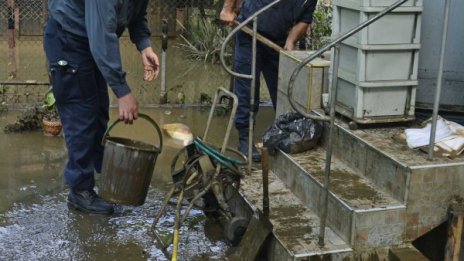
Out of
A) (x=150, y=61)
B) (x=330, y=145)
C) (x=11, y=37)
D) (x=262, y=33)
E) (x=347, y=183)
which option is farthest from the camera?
(x=11, y=37)

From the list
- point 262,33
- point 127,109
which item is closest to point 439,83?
point 127,109

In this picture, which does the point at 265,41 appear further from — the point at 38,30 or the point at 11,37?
the point at 38,30

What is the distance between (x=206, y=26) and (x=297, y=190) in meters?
6.42

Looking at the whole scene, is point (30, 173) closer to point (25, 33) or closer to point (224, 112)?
point (224, 112)

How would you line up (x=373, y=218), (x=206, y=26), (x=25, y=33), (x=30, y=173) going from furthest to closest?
1. (x=25, y=33)
2. (x=206, y=26)
3. (x=30, y=173)
4. (x=373, y=218)

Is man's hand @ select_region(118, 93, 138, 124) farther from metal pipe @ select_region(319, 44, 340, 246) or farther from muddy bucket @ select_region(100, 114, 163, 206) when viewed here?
metal pipe @ select_region(319, 44, 340, 246)

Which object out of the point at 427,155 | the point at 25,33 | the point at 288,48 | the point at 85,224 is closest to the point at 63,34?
the point at 85,224

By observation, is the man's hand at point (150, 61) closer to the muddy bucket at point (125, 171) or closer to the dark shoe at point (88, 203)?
the muddy bucket at point (125, 171)

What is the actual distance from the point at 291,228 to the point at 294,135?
0.98 m

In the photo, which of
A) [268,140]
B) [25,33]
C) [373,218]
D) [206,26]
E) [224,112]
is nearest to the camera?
[373,218]

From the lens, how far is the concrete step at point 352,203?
154 inches

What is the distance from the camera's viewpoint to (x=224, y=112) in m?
7.66

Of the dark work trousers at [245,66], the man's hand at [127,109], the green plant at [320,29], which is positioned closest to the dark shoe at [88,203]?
the man's hand at [127,109]

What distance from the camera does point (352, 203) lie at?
401 cm
